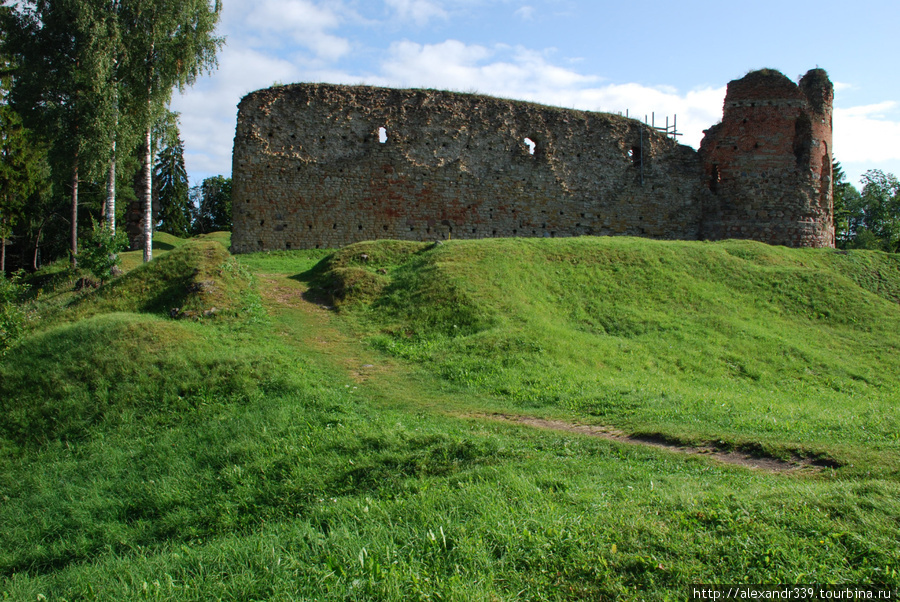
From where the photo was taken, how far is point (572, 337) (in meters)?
12.3

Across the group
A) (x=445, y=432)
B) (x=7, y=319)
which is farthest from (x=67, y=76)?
(x=445, y=432)

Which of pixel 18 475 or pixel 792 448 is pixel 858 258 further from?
pixel 18 475

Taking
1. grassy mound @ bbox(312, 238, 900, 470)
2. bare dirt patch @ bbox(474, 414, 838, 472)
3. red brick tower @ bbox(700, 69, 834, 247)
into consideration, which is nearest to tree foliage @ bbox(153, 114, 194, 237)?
grassy mound @ bbox(312, 238, 900, 470)

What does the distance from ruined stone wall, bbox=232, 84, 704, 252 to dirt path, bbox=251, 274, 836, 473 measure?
575cm

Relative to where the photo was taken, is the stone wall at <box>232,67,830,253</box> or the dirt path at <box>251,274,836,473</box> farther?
the stone wall at <box>232,67,830,253</box>

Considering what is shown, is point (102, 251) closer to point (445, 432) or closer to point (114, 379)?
point (114, 379)

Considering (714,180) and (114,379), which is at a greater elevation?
(714,180)

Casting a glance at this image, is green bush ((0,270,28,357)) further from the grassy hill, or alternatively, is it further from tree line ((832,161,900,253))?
tree line ((832,161,900,253))

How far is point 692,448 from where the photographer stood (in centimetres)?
692

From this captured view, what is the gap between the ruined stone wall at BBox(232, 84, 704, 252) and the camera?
70.2 ft

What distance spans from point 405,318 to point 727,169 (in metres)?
18.9

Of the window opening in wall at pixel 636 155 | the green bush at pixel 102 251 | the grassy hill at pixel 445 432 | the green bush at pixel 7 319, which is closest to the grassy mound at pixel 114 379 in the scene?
the grassy hill at pixel 445 432

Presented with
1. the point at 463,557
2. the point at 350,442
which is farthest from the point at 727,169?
the point at 463,557

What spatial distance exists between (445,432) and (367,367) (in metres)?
3.63
